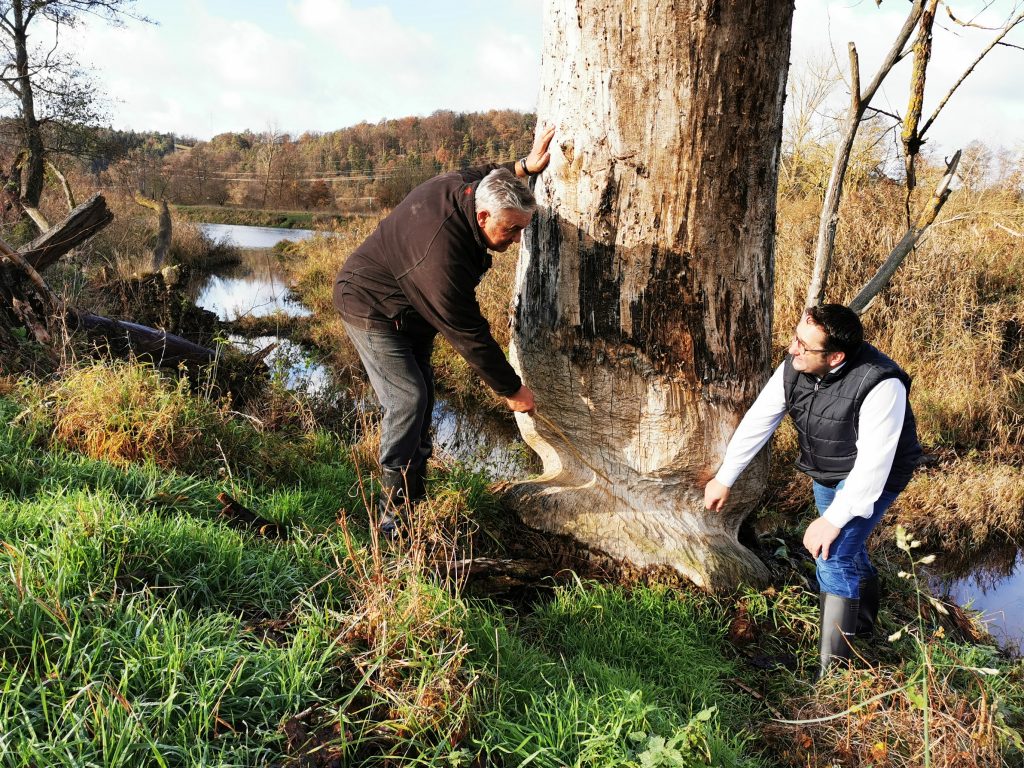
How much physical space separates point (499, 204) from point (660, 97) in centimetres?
84

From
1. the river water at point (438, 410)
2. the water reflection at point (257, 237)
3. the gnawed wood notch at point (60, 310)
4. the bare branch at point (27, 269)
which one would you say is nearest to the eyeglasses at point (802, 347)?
the river water at point (438, 410)

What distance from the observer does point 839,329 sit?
298 cm

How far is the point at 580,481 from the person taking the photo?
3650 mm

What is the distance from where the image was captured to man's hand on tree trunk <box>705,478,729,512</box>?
11.2 ft

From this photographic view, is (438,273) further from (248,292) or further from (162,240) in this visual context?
(248,292)

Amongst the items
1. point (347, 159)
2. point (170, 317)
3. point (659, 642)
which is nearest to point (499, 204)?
point (659, 642)

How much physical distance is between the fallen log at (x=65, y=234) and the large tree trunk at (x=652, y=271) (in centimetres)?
495

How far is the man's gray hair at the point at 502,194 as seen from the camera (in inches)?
118

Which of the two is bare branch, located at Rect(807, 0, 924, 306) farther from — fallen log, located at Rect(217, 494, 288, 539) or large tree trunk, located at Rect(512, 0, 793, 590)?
fallen log, located at Rect(217, 494, 288, 539)

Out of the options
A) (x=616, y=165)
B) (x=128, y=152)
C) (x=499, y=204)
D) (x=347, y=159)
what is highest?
(x=347, y=159)

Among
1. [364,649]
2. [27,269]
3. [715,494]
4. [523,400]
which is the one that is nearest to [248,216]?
[27,269]

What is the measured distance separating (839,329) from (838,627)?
136cm

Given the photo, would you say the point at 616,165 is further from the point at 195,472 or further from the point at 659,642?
the point at 195,472

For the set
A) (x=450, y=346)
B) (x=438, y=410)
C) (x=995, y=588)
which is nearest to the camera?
(x=995, y=588)
